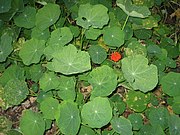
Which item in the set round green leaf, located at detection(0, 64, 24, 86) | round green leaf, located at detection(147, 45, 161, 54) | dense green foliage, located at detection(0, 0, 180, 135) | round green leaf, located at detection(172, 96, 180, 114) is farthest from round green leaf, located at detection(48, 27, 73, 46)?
round green leaf, located at detection(172, 96, 180, 114)

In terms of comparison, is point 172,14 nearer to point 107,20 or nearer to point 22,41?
point 107,20

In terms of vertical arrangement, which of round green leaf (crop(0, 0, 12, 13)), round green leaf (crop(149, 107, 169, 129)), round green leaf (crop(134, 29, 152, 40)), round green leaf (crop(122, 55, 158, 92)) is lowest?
round green leaf (crop(149, 107, 169, 129))

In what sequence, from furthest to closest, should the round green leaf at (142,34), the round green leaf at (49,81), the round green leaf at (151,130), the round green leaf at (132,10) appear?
1. the round green leaf at (142,34)
2. the round green leaf at (132,10)
3. the round green leaf at (49,81)
4. the round green leaf at (151,130)

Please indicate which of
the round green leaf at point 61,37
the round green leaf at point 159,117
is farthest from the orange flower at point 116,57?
the round green leaf at point 159,117

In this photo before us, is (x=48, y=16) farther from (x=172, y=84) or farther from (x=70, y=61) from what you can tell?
(x=172, y=84)

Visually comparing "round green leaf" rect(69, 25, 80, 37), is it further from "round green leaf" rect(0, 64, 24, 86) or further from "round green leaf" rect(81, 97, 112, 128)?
Result: "round green leaf" rect(81, 97, 112, 128)

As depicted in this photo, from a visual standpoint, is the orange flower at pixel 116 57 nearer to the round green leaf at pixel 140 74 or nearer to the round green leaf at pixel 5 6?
the round green leaf at pixel 140 74

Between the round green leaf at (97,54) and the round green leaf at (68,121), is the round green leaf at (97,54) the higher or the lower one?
the higher one
